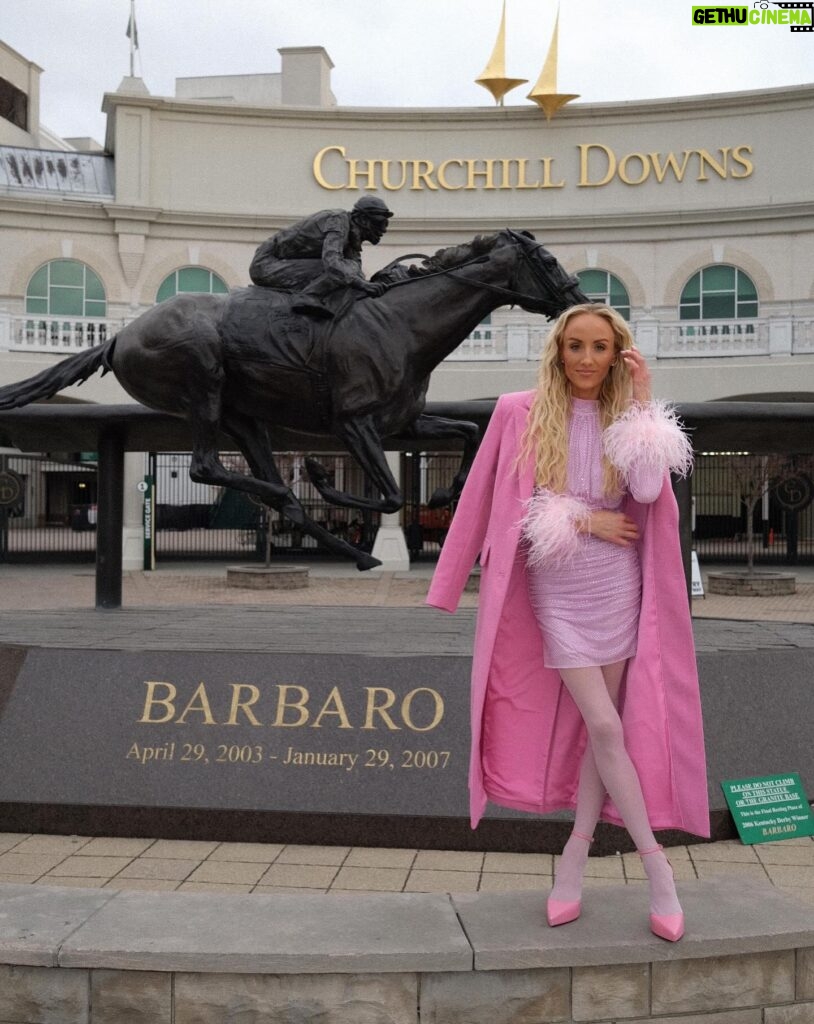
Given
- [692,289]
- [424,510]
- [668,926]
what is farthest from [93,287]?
[668,926]

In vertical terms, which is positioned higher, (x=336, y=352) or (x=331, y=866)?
(x=336, y=352)

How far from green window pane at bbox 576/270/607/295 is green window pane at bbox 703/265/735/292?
227 cm

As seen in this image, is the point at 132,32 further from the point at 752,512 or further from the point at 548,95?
the point at 752,512

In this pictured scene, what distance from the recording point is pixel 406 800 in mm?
5008

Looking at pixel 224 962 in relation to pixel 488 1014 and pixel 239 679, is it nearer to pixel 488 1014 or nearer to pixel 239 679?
pixel 488 1014

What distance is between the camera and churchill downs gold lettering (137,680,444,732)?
5.18 meters

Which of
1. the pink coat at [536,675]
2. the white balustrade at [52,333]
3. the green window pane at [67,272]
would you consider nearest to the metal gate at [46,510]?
the white balustrade at [52,333]

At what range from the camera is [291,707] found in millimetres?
5230

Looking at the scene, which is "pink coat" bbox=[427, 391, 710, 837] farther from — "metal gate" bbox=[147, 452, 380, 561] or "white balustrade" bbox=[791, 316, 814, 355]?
"white balustrade" bbox=[791, 316, 814, 355]

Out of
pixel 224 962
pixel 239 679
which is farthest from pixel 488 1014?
pixel 239 679

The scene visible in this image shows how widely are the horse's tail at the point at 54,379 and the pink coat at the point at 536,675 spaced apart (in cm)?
415

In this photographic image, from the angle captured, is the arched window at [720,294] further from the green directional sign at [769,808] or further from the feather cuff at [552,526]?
the feather cuff at [552,526]

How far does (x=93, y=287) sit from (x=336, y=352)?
67.8 feet

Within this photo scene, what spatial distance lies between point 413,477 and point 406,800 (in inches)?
887
